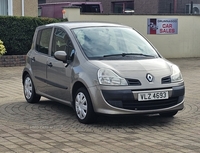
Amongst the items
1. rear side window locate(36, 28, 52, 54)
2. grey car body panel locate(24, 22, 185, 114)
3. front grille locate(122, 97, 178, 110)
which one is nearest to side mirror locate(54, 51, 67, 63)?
grey car body panel locate(24, 22, 185, 114)

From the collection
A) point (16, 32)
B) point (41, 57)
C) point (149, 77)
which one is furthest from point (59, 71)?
point (16, 32)

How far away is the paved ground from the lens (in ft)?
20.0

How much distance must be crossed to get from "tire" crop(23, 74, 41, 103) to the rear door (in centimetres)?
24

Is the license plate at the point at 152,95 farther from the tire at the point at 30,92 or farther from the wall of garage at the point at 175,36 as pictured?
the wall of garage at the point at 175,36

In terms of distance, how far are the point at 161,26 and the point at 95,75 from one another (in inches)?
580

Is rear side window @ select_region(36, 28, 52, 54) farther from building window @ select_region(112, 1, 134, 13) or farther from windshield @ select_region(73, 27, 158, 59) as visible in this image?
building window @ select_region(112, 1, 134, 13)

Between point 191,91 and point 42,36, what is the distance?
13.4 ft

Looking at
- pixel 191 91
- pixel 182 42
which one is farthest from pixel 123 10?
pixel 191 91

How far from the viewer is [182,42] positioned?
22.2 meters

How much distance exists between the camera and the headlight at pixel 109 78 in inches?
283

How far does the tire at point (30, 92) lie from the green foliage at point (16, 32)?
25.9 feet

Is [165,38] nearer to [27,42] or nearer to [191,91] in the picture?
[27,42]

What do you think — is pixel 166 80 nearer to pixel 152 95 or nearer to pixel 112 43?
pixel 152 95

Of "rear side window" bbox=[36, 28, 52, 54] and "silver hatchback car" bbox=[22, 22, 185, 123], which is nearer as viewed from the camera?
"silver hatchback car" bbox=[22, 22, 185, 123]
